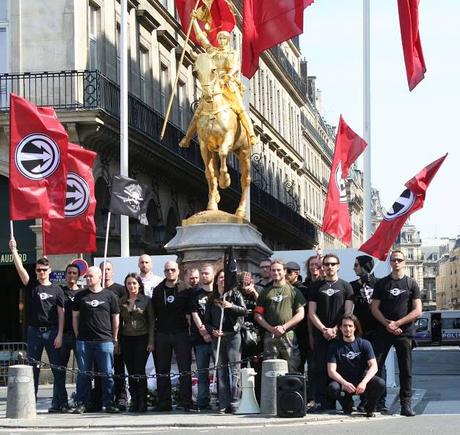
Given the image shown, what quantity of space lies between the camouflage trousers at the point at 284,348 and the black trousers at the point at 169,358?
1.03 m

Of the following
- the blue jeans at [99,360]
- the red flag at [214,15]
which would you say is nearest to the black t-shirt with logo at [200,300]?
the blue jeans at [99,360]

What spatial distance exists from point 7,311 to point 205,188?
32.4 ft

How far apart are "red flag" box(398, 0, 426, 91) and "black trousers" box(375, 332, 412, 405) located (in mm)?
7395

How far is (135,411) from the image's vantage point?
1552 centimetres

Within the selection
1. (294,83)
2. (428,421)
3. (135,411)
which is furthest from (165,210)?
(294,83)

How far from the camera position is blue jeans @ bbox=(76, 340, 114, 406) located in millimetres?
15156

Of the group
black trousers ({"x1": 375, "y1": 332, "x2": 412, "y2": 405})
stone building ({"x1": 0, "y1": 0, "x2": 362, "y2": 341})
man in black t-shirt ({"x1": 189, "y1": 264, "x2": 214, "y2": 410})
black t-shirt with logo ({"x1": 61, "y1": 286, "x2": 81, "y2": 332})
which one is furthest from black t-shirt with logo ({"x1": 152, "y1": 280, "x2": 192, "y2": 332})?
stone building ({"x1": 0, "y1": 0, "x2": 362, "y2": 341})

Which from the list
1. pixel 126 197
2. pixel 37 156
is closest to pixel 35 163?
pixel 37 156

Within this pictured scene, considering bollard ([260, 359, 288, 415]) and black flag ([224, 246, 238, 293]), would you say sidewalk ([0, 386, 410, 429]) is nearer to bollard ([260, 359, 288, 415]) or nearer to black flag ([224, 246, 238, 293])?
bollard ([260, 359, 288, 415])

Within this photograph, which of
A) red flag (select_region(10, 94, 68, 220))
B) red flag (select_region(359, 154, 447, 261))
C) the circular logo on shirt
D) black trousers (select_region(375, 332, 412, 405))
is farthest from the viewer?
red flag (select_region(359, 154, 447, 261))

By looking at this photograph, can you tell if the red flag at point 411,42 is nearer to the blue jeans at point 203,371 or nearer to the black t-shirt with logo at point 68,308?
the blue jeans at point 203,371

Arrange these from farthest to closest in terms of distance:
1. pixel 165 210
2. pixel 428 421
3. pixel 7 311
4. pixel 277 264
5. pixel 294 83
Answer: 1. pixel 294 83
2. pixel 165 210
3. pixel 7 311
4. pixel 277 264
5. pixel 428 421

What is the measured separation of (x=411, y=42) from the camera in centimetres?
2141

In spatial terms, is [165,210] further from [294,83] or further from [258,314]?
[294,83]
